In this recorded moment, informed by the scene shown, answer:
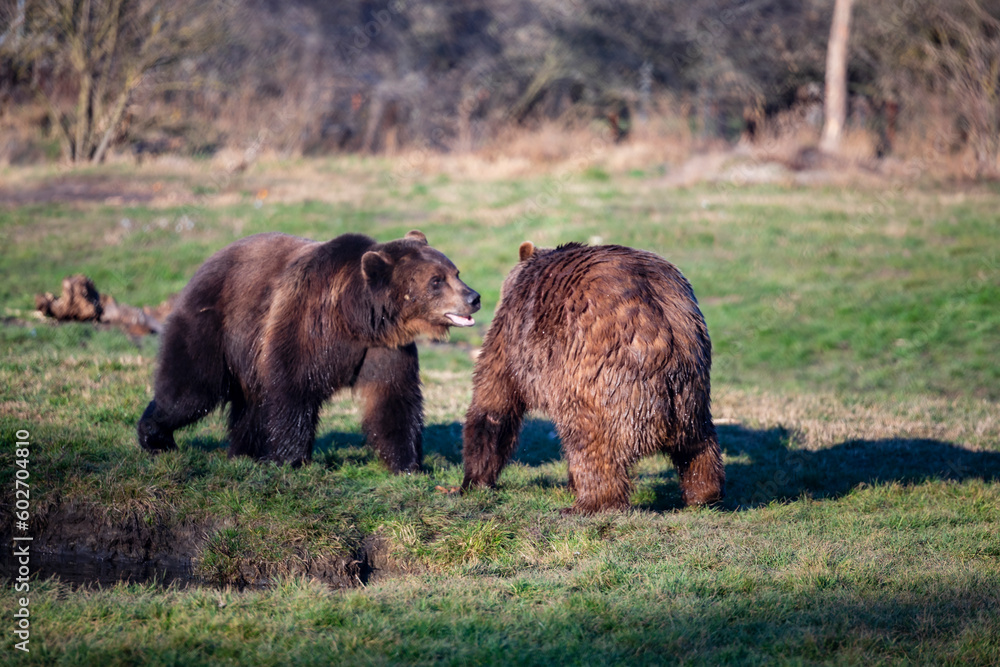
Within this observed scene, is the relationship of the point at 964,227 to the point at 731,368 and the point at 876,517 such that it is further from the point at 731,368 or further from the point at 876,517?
the point at 876,517

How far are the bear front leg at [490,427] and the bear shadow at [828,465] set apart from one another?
1.45 metres

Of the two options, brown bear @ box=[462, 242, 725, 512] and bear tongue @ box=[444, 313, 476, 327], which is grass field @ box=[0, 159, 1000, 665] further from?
bear tongue @ box=[444, 313, 476, 327]

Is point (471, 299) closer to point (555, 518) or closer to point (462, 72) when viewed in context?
point (555, 518)

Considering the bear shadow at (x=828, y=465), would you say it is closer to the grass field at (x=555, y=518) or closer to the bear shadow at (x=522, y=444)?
the grass field at (x=555, y=518)

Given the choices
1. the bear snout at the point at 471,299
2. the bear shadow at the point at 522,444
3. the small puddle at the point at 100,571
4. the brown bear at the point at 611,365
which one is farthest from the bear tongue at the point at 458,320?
the small puddle at the point at 100,571

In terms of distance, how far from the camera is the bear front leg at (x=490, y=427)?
708cm

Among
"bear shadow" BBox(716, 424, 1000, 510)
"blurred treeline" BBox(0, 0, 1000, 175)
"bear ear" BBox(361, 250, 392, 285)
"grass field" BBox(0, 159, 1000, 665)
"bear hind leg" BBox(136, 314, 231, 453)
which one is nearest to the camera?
"grass field" BBox(0, 159, 1000, 665)

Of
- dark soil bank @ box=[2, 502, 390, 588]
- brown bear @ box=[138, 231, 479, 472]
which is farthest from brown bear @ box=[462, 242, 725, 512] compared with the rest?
dark soil bank @ box=[2, 502, 390, 588]

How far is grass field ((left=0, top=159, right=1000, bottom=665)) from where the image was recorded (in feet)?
15.4

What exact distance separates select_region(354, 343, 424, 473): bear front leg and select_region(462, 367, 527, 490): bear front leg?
551 mm

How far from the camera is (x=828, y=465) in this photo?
840cm

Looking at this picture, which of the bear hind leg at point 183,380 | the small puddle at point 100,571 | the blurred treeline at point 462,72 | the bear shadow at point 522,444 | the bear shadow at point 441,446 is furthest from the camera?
the blurred treeline at point 462,72

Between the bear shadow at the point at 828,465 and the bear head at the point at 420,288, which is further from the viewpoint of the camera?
the bear shadow at the point at 828,465

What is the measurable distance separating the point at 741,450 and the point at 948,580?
3.61m
